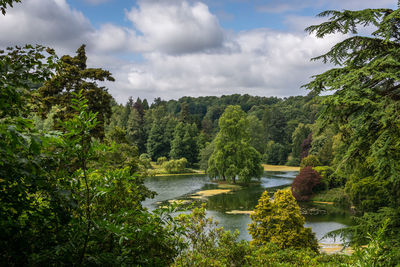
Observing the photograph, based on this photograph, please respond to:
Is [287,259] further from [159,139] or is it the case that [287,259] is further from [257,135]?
[257,135]

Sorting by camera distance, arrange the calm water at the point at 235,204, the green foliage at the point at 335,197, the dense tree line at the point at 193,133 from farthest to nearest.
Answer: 1. the dense tree line at the point at 193,133
2. the green foliage at the point at 335,197
3. the calm water at the point at 235,204

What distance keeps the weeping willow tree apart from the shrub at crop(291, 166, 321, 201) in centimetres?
1778

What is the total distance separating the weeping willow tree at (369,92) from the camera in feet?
18.1

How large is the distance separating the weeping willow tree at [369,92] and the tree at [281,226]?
13.7 feet

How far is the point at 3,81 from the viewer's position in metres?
2.02

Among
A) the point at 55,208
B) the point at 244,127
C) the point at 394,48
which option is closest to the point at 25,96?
the point at 55,208

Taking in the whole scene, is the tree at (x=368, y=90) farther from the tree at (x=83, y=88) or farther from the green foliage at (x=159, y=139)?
the green foliage at (x=159, y=139)

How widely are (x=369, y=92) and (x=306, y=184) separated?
20102 millimetres

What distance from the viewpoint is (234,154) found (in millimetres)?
34125

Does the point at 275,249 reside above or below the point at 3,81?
below

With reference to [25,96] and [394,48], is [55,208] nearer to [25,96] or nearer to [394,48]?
[25,96]

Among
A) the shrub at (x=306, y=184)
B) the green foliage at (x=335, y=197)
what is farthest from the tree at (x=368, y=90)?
the shrub at (x=306, y=184)

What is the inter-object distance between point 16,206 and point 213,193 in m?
26.0

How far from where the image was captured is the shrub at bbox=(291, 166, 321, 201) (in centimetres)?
2439
